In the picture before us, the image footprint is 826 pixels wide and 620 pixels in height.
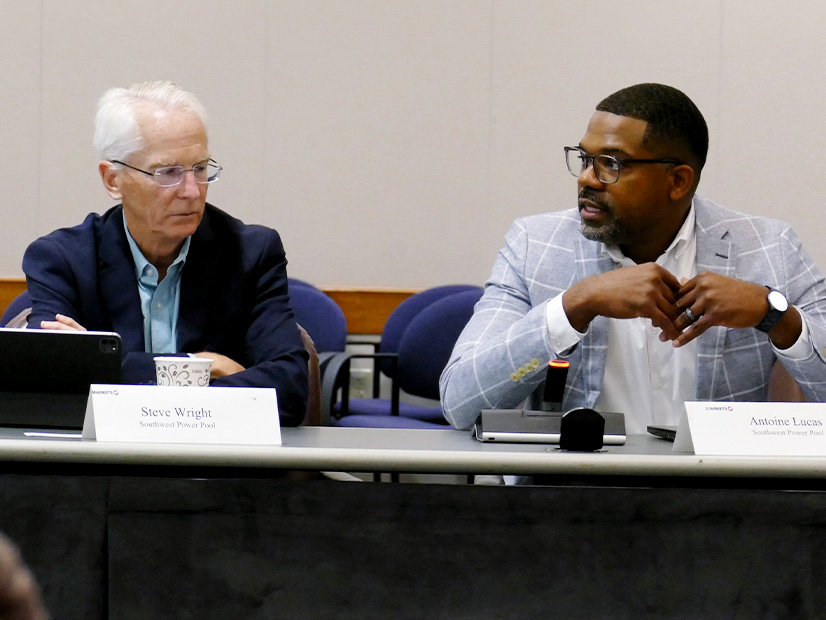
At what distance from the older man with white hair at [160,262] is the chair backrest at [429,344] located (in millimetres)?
1560

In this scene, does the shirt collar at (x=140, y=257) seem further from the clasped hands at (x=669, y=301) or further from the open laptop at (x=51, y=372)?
the clasped hands at (x=669, y=301)

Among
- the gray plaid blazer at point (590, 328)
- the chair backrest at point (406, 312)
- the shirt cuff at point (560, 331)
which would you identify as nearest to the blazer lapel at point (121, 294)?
the gray plaid blazer at point (590, 328)

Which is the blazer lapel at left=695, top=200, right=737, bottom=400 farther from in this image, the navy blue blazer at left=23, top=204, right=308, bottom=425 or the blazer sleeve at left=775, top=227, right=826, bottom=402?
the navy blue blazer at left=23, top=204, right=308, bottom=425

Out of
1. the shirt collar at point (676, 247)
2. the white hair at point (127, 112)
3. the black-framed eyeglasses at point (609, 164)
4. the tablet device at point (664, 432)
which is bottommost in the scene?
the tablet device at point (664, 432)

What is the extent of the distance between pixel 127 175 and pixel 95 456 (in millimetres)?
1013

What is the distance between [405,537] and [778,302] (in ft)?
2.97

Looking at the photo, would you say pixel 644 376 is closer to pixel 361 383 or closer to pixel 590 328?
pixel 590 328

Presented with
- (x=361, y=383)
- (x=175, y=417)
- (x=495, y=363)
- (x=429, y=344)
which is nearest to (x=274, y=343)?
(x=495, y=363)

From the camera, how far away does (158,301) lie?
6.81 feet

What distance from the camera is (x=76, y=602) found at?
3.98 ft

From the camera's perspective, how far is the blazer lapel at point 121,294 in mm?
2008

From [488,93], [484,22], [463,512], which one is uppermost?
[484,22]

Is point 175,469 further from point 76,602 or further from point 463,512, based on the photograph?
point 463,512

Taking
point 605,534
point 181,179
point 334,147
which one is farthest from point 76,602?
point 334,147
